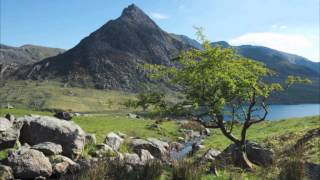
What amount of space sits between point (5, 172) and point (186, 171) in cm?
1399

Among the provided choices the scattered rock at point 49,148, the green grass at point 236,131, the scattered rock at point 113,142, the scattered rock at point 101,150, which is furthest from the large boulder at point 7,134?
the scattered rock at point 113,142

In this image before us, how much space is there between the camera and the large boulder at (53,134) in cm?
3938

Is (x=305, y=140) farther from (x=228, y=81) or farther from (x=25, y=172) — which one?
(x=25, y=172)

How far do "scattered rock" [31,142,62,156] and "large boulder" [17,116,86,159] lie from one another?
2.08 m

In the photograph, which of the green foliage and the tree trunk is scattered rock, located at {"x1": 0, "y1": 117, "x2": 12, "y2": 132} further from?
the tree trunk

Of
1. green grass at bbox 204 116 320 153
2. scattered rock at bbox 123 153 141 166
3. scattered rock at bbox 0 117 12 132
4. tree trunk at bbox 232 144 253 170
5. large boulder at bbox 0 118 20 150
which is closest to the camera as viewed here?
scattered rock at bbox 123 153 141 166

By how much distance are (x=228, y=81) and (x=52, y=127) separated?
2015 cm

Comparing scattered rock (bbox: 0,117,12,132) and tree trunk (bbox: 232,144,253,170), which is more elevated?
scattered rock (bbox: 0,117,12,132)

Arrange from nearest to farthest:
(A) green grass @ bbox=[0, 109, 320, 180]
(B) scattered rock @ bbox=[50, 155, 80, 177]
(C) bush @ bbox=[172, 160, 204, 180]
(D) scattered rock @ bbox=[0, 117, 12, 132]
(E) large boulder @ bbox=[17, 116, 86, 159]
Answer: (C) bush @ bbox=[172, 160, 204, 180] → (B) scattered rock @ bbox=[50, 155, 80, 177] → (D) scattered rock @ bbox=[0, 117, 12, 132] → (E) large boulder @ bbox=[17, 116, 86, 159] → (A) green grass @ bbox=[0, 109, 320, 180]

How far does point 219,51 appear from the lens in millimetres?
27984

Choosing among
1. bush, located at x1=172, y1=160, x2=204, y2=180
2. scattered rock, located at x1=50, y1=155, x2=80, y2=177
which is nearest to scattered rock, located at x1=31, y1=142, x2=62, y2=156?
scattered rock, located at x1=50, y1=155, x2=80, y2=177

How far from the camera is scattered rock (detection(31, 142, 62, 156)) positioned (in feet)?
116

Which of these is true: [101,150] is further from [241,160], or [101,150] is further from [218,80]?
[218,80]

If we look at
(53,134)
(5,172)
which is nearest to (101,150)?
(53,134)
